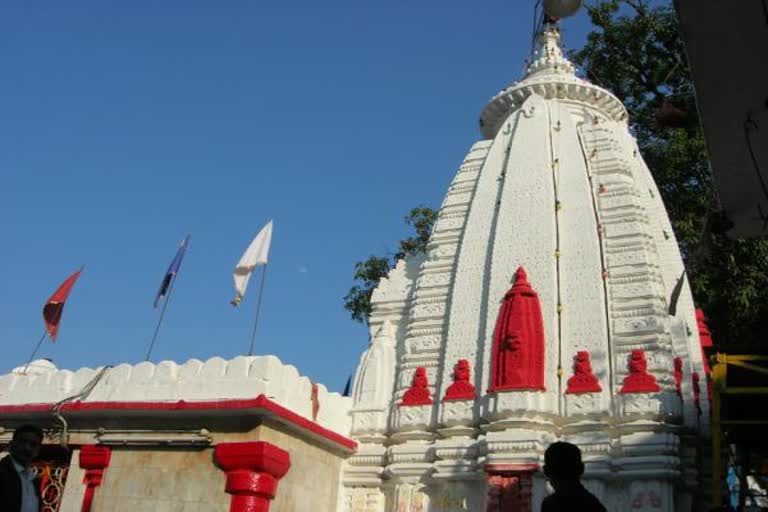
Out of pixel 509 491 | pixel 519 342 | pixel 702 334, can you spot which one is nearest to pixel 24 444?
pixel 509 491

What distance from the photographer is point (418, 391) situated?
12.4 metres

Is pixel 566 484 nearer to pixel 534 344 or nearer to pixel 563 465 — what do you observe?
pixel 563 465

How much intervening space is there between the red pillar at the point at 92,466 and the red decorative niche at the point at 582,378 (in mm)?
6862

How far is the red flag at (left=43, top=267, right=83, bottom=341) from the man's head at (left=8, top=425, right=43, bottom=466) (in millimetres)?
9961

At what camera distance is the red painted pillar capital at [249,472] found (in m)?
9.16

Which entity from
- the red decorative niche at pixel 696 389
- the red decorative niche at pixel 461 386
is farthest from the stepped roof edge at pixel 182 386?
the red decorative niche at pixel 696 389

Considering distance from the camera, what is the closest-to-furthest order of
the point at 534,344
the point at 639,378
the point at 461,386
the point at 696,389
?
the point at 639,378, the point at 696,389, the point at 534,344, the point at 461,386

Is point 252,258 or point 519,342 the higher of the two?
point 252,258

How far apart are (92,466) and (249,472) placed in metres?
2.57

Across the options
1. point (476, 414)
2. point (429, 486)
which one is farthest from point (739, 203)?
point (429, 486)

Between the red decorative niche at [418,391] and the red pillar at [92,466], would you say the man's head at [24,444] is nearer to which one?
the red pillar at [92,466]

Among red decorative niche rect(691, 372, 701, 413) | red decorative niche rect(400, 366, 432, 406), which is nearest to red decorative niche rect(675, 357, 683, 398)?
red decorative niche rect(691, 372, 701, 413)

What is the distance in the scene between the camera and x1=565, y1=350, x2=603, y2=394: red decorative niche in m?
11.0

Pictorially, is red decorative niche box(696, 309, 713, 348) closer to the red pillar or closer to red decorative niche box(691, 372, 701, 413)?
red decorative niche box(691, 372, 701, 413)
